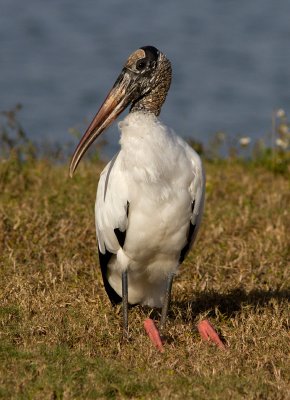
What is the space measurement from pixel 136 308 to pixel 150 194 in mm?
1144

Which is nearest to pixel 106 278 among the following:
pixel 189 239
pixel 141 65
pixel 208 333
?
pixel 189 239

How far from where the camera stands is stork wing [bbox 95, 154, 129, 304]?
213 inches

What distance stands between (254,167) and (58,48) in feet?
32.6

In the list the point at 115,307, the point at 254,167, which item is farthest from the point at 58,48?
the point at 115,307

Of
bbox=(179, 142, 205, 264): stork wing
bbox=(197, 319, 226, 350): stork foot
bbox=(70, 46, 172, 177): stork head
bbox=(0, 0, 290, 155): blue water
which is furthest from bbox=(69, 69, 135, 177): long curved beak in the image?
bbox=(0, 0, 290, 155): blue water

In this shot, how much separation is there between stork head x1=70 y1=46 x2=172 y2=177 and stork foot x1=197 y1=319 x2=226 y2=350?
108cm

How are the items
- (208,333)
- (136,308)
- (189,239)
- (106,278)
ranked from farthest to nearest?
(136,308) < (106,278) < (189,239) < (208,333)

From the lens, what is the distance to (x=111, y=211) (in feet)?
18.0

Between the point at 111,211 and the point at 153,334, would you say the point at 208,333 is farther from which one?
the point at 111,211

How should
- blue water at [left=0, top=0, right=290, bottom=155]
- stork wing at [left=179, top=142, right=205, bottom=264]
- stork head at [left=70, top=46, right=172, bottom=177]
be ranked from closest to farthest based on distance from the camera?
1. stork wing at [left=179, top=142, right=205, bottom=264]
2. stork head at [left=70, top=46, right=172, bottom=177]
3. blue water at [left=0, top=0, right=290, bottom=155]

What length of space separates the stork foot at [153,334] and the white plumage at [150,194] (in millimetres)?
338

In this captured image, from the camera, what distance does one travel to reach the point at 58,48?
18.5 metres

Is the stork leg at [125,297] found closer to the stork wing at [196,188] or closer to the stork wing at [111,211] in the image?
the stork wing at [111,211]

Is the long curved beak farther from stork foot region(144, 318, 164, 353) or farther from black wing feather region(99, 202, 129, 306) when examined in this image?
stork foot region(144, 318, 164, 353)
